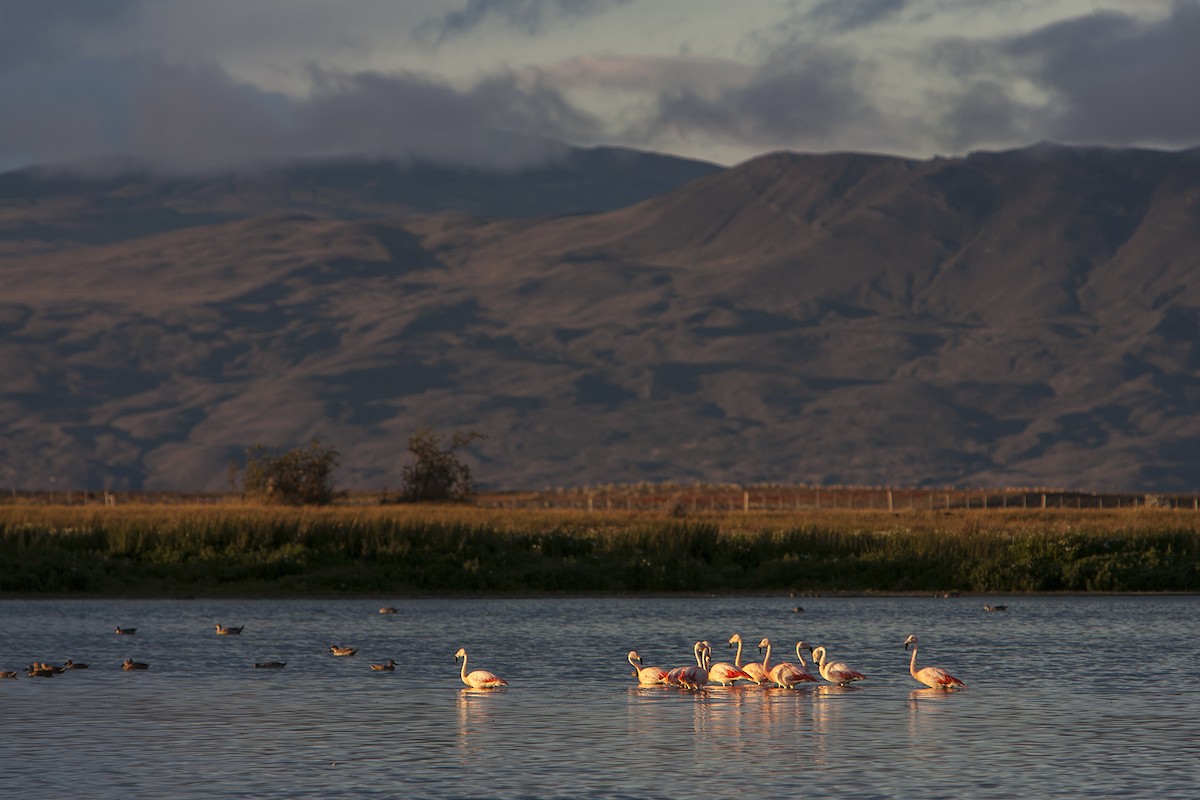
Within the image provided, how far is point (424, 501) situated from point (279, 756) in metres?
64.9

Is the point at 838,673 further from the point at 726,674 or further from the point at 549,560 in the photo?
the point at 549,560

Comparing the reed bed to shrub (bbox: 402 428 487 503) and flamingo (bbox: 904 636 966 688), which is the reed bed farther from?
shrub (bbox: 402 428 487 503)

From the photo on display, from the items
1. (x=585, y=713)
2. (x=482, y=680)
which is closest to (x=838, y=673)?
(x=585, y=713)

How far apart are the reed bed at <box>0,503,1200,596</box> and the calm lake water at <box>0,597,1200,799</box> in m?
7.32

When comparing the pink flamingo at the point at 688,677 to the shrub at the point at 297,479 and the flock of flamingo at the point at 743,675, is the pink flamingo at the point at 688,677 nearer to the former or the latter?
the flock of flamingo at the point at 743,675

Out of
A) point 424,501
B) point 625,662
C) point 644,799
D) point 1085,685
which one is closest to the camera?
point 644,799

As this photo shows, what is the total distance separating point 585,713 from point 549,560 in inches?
972

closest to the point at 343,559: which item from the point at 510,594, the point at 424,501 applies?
the point at 510,594

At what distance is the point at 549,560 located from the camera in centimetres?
5041

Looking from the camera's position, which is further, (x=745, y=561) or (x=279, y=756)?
(x=745, y=561)

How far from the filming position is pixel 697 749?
22.9 m

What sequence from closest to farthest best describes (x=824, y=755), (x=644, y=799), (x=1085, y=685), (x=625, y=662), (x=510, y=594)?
(x=644, y=799) < (x=824, y=755) < (x=1085, y=685) < (x=625, y=662) < (x=510, y=594)

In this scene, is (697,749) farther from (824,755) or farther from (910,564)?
(910,564)

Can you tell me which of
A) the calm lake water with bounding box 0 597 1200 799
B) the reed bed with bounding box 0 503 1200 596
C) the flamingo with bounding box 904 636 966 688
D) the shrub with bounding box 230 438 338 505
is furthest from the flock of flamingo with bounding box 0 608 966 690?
the shrub with bounding box 230 438 338 505
